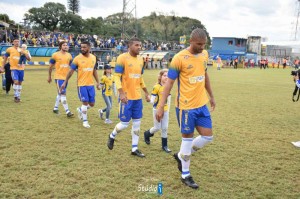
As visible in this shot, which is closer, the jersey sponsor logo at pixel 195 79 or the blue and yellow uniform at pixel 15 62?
the jersey sponsor logo at pixel 195 79

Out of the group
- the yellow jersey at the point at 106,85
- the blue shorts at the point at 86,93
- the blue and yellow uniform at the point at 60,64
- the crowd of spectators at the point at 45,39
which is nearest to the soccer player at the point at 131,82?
the blue shorts at the point at 86,93

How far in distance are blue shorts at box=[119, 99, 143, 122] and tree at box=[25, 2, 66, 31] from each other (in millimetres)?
74186

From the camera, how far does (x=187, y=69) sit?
4594mm

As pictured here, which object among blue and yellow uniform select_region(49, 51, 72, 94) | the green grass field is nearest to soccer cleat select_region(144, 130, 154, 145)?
the green grass field

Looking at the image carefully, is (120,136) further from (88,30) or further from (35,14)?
(35,14)

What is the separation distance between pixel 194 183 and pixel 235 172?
106 cm

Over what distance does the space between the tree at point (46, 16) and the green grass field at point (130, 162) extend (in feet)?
232

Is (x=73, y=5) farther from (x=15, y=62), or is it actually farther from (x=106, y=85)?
(x=106, y=85)

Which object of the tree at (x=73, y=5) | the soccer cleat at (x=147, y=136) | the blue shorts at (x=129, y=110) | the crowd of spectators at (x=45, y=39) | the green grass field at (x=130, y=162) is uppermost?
the tree at (x=73, y=5)

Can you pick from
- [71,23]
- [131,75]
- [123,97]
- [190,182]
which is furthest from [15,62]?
[71,23]

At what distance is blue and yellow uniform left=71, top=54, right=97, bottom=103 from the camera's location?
8328 mm

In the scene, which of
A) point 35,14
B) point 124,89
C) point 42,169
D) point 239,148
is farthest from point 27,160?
point 35,14

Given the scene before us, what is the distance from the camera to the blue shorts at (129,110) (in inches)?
236

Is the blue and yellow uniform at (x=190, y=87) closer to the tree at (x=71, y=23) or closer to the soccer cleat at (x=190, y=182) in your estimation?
the soccer cleat at (x=190, y=182)
